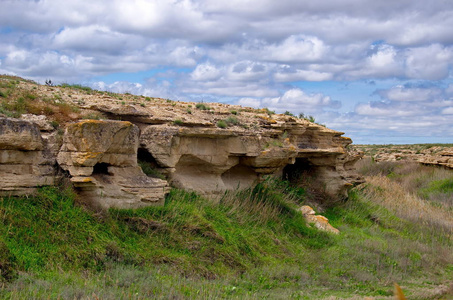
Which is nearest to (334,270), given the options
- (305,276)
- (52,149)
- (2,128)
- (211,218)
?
(305,276)

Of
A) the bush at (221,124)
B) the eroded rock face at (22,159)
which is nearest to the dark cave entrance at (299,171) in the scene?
the bush at (221,124)

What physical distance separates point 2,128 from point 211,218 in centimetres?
493

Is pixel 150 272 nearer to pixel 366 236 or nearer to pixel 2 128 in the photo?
pixel 2 128

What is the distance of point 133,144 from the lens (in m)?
10.5

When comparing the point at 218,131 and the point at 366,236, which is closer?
the point at 218,131

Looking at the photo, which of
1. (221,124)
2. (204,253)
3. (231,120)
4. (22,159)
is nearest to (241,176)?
(231,120)

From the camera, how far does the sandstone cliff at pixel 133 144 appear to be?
9203mm

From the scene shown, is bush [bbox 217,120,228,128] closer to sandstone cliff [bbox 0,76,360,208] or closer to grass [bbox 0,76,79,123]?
sandstone cliff [bbox 0,76,360,208]

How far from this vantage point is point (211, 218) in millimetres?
11219

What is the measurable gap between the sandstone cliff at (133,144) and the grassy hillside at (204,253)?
1.45ft

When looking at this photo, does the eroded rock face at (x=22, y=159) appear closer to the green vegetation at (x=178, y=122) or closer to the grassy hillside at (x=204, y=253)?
the grassy hillside at (x=204, y=253)

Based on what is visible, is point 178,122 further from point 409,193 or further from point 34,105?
point 409,193

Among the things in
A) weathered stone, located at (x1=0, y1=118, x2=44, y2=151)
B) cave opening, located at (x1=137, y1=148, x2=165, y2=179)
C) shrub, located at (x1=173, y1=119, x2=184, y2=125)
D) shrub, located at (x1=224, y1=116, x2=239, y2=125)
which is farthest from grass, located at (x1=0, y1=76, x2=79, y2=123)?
shrub, located at (x1=224, y1=116, x2=239, y2=125)

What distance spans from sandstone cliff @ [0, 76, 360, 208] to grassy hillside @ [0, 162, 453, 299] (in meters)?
0.44
